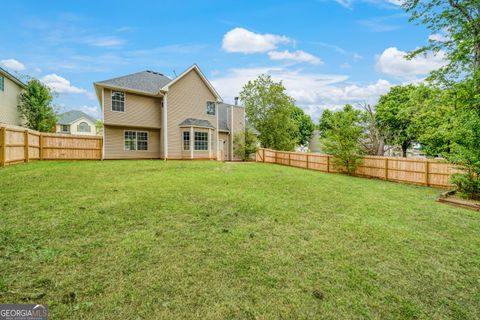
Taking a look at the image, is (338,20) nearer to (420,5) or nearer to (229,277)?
(420,5)

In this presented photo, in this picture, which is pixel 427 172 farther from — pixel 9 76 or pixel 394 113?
pixel 9 76

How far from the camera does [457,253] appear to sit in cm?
383

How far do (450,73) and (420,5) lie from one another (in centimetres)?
409

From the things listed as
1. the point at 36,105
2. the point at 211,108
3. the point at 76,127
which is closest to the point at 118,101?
the point at 211,108

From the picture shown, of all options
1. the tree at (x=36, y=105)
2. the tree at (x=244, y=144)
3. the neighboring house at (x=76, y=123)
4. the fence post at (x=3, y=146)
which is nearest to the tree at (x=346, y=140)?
the tree at (x=244, y=144)

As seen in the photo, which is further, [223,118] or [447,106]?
[223,118]

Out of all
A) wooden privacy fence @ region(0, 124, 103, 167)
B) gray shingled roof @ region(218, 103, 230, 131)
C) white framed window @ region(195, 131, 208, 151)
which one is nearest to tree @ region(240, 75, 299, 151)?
gray shingled roof @ region(218, 103, 230, 131)

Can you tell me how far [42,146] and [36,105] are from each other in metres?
13.7

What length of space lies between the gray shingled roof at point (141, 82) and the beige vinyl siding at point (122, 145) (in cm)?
308

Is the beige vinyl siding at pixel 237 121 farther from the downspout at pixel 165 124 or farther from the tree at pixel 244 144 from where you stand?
the downspout at pixel 165 124

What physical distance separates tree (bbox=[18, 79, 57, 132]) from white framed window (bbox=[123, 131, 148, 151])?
1264cm

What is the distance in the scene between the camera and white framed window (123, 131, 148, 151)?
17017 millimetres

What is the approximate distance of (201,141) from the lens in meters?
18.5

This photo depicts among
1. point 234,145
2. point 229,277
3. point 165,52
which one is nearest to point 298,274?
point 229,277
